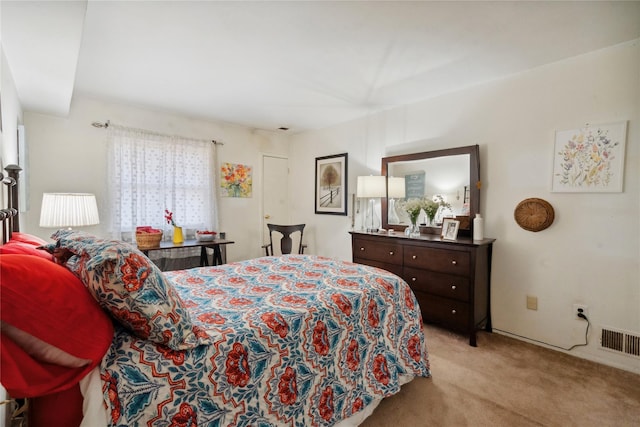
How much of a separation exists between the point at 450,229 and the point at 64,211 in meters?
3.45

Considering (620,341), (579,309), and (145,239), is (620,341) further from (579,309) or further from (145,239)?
(145,239)

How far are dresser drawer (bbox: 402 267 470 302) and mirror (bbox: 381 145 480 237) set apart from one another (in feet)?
1.74

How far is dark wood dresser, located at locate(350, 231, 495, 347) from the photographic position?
2613 mm

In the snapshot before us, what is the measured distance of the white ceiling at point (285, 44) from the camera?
70.4 inches

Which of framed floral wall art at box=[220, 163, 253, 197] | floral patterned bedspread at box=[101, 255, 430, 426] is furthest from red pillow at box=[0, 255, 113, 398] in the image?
framed floral wall art at box=[220, 163, 253, 197]

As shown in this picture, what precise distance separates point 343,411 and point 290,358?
0.47 m

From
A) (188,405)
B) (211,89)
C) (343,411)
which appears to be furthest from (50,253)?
(211,89)

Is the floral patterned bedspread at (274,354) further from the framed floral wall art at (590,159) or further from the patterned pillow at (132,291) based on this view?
the framed floral wall art at (590,159)

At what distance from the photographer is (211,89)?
121 inches

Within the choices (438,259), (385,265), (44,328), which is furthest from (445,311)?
(44,328)

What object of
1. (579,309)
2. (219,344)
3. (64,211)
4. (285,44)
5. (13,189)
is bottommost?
(579,309)

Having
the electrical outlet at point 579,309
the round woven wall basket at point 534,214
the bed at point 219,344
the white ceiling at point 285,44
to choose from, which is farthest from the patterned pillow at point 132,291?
the electrical outlet at point 579,309

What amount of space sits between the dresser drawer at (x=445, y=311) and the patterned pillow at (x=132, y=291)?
7.57 feet

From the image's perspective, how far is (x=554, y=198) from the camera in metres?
2.54
